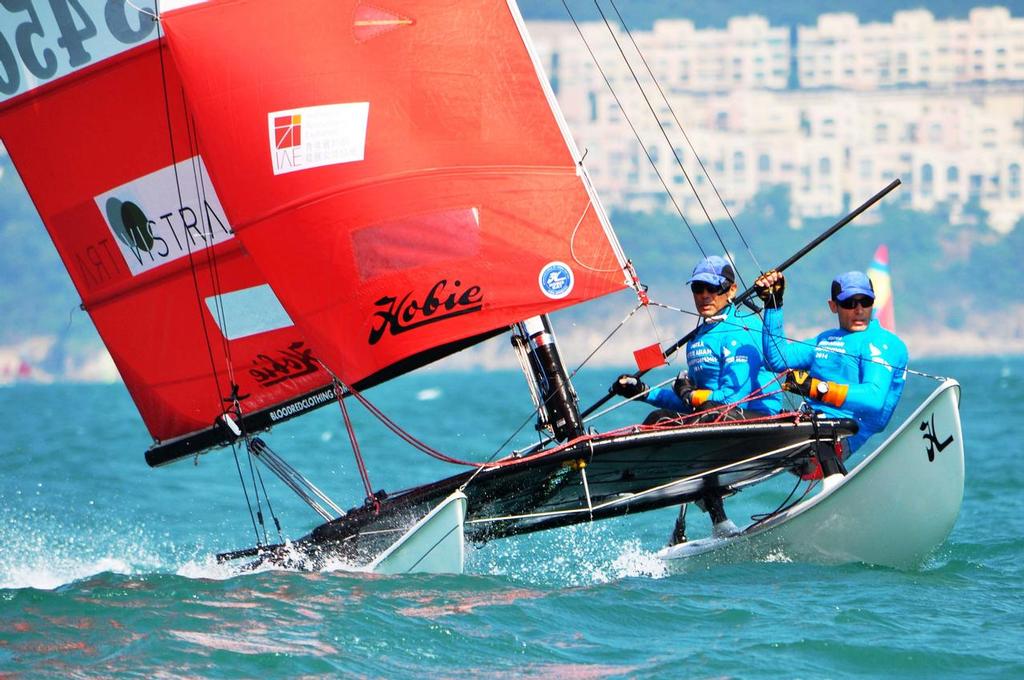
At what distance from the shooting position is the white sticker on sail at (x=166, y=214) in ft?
24.8

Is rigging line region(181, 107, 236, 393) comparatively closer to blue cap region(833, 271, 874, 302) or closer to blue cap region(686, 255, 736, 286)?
blue cap region(686, 255, 736, 286)

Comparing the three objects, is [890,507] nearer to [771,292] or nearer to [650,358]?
[771,292]

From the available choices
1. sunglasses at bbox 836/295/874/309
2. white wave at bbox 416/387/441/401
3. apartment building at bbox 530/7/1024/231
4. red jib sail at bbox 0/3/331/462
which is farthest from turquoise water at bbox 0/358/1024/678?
apartment building at bbox 530/7/1024/231

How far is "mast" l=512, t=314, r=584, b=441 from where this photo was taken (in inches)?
271

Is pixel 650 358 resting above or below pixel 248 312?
below

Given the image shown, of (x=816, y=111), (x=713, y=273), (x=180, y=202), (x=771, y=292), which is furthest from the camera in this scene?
(x=816, y=111)

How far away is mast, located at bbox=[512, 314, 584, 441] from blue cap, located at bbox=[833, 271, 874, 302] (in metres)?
1.30

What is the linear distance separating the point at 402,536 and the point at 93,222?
235 centimetres

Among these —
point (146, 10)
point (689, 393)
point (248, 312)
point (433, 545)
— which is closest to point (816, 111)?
point (248, 312)

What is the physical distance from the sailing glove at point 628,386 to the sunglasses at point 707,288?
50 centimetres

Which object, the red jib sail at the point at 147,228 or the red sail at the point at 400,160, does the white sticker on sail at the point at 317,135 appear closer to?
the red sail at the point at 400,160

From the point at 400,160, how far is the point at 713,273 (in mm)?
1518

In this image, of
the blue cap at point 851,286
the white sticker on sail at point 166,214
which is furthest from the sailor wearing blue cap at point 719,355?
the white sticker on sail at point 166,214

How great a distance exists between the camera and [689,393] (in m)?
7.17
